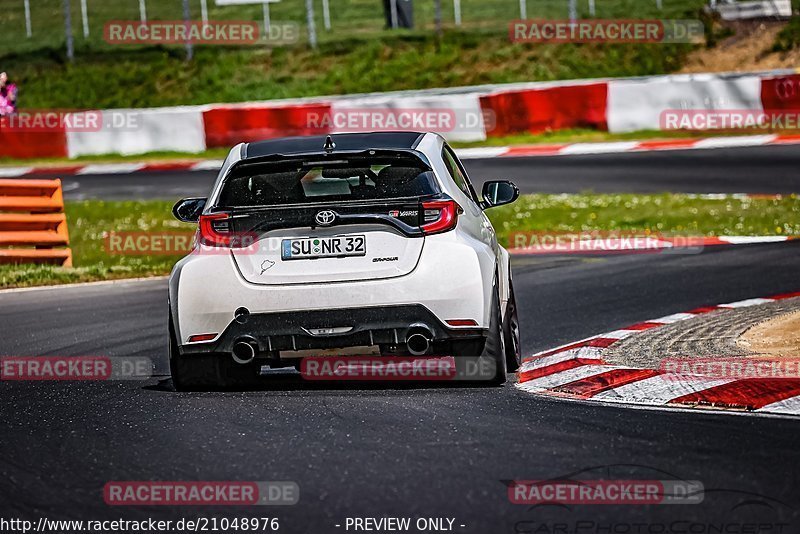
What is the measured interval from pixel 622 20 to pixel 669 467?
115 feet

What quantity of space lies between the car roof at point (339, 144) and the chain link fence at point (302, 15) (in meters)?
32.6

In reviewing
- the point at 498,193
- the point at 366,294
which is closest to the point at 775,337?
the point at 498,193

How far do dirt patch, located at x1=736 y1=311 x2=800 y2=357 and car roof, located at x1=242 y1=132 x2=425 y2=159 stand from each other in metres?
2.51

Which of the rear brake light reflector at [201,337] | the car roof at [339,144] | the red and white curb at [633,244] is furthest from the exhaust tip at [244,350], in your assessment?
the red and white curb at [633,244]

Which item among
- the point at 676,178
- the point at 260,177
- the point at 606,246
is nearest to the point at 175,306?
the point at 260,177

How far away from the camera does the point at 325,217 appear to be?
8.28 metres

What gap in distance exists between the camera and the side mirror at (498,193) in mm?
9766

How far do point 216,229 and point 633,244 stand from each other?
34.9 ft

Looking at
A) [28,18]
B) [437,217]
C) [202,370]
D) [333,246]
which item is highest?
[28,18]

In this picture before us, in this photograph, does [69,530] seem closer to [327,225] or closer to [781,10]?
[327,225]

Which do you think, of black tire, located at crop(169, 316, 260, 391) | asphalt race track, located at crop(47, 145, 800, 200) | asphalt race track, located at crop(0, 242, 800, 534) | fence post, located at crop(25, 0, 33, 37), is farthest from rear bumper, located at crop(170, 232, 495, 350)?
fence post, located at crop(25, 0, 33, 37)

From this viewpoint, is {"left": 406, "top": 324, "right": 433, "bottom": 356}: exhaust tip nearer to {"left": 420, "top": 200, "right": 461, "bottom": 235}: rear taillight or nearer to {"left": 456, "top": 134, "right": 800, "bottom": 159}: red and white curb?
{"left": 420, "top": 200, "right": 461, "bottom": 235}: rear taillight

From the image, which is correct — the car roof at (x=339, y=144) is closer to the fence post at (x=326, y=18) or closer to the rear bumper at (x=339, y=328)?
the rear bumper at (x=339, y=328)

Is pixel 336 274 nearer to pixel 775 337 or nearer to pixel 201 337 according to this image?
pixel 201 337
